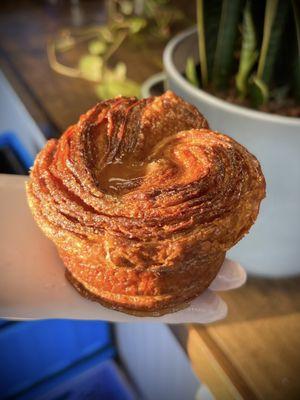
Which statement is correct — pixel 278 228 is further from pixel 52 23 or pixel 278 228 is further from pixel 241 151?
pixel 52 23

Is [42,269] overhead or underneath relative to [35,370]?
overhead

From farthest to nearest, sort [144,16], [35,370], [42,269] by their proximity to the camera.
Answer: [144,16] < [35,370] < [42,269]

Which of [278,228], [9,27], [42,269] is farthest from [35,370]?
[9,27]

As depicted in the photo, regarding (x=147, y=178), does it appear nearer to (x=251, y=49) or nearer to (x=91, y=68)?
(x=251, y=49)

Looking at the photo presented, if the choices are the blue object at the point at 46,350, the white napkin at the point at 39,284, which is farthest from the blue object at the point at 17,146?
the white napkin at the point at 39,284

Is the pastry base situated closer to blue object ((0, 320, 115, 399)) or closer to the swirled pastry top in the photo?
the swirled pastry top

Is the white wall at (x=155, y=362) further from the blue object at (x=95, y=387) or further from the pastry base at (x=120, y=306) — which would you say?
the pastry base at (x=120, y=306)

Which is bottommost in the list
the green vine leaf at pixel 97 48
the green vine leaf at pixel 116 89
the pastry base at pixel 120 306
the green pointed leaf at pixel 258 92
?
the pastry base at pixel 120 306
